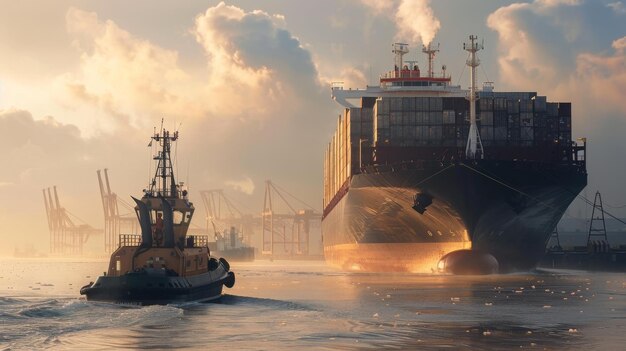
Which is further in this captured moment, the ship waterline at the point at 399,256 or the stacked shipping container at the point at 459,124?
the stacked shipping container at the point at 459,124

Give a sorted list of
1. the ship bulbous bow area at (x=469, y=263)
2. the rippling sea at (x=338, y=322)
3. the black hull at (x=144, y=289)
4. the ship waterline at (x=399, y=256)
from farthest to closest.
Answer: the ship waterline at (x=399, y=256) → the ship bulbous bow area at (x=469, y=263) → the black hull at (x=144, y=289) → the rippling sea at (x=338, y=322)

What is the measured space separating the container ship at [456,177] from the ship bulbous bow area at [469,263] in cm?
53

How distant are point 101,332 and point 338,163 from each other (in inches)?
2920

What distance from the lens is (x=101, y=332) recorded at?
3331 cm

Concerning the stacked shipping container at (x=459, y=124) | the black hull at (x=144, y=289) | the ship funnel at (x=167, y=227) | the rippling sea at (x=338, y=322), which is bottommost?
the rippling sea at (x=338, y=322)

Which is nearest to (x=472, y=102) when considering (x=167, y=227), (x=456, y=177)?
(x=456, y=177)

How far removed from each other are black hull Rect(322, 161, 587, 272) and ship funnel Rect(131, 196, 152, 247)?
31671 millimetres

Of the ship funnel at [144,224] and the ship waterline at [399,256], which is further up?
the ship funnel at [144,224]

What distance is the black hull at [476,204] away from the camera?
234 feet

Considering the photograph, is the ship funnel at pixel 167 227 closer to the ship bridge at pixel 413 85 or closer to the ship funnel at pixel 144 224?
the ship funnel at pixel 144 224

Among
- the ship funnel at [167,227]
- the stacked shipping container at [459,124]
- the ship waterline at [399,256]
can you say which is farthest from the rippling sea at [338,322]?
the stacked shipping container at [459,124]

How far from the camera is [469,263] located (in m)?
72.8

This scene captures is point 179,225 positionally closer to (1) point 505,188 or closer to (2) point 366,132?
(1) point 505,188

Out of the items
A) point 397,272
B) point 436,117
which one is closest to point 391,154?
point 436,117
